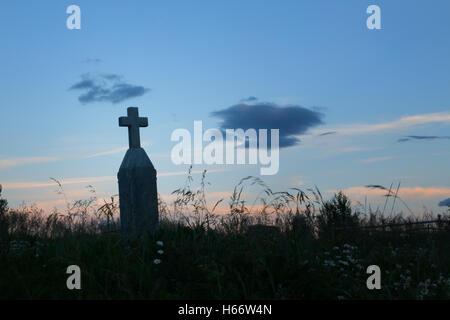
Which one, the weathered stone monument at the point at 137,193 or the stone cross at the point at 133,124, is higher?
the stone cross at the point at 133,124

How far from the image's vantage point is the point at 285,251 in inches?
231

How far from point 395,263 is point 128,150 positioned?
5.58 metres

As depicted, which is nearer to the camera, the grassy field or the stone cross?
the grassy field

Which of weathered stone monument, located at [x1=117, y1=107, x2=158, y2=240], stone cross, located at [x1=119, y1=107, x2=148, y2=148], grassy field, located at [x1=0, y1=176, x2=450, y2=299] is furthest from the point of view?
stone cross, located at [x1=119, y1=107, x2=148, y2=148]

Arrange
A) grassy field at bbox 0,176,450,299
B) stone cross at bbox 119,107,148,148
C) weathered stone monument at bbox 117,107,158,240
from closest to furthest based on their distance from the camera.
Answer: grassy field at bbox 0,176,450,299 < weathered stone monument at bbox 117,107,158,240 < stone cross at bbox 119,107,148,148

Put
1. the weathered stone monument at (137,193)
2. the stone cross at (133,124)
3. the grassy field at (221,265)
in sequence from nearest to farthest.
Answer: the grassy field at (221,265) → the weathered stone monument at (137,193) → the stone cross at (133,124)

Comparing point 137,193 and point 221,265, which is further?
Result: point 137,193

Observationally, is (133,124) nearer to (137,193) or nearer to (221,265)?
(137,193)

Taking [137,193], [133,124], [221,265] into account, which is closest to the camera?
[221,265]

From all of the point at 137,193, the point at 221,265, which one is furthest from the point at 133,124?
the point at 221,265

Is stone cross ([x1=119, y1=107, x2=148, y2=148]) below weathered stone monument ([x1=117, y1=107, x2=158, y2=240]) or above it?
above
